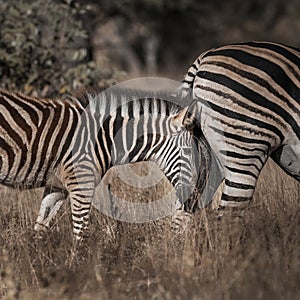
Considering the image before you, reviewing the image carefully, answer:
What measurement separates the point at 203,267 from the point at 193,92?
168 cm

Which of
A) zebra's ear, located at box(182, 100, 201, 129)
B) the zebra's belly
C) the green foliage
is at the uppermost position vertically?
the green foliage

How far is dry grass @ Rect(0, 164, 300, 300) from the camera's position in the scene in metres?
4.07

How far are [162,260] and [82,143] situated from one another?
1.54 m

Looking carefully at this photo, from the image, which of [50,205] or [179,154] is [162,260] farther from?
[50,205]

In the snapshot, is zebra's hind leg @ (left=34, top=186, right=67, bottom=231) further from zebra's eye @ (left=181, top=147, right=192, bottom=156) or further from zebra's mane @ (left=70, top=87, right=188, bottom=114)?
zebra's eye @ (left=181, top=147, right=192, bottom=156)

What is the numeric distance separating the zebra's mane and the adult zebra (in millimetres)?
602

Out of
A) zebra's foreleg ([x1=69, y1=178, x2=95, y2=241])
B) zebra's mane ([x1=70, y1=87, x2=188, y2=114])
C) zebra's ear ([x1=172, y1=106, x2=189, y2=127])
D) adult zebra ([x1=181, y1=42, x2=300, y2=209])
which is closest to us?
adult zebra ([x1=181, y1=42, x2=300, y2=209])

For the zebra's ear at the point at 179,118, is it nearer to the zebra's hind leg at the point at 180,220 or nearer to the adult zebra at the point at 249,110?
the adult zebra at the point at 249,110

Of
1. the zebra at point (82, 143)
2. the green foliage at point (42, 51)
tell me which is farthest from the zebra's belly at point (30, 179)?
the green foliage at point (42, 51)

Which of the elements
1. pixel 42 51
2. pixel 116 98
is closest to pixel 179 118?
pixel 116 98

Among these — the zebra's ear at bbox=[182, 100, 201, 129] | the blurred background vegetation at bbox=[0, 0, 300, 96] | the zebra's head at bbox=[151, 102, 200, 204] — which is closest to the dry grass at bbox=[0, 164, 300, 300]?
the zebra's head at bbox=[151, 102, 200, 204]

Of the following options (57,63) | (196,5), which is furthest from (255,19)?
(57,63)

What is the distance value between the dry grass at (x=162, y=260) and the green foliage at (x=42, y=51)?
3665 mm

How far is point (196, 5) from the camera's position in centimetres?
2306
